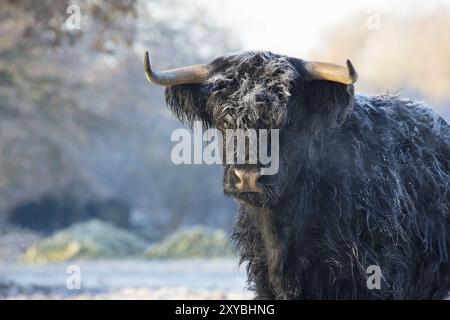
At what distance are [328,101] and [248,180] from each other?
948 millimetres

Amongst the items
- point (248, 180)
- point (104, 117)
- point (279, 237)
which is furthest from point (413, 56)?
point (248, 180)

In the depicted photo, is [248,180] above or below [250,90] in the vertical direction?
below

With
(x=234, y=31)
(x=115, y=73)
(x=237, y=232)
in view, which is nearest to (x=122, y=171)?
(x=115, y=73)

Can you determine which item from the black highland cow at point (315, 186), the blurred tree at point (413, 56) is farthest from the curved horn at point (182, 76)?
the blurred tree at point (413, 56)

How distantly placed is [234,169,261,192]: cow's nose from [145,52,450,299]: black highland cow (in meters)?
0.01

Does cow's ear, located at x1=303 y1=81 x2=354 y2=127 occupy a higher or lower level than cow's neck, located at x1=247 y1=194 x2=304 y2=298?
higher

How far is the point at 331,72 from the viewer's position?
5.78 m

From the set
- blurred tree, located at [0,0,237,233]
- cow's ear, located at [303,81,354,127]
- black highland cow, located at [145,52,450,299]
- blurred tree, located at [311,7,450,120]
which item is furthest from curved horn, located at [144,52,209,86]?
blurred tree, located at [311,7,450,120]

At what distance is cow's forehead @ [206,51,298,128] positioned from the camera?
5609mm

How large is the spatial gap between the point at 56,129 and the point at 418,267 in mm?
19910

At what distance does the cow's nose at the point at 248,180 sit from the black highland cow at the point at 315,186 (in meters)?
0.01

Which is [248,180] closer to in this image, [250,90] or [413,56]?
[250,90]

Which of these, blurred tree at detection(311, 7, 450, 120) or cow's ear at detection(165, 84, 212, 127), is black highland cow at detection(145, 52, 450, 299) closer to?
cow's ear at detection(165, 84, 212, 127)
